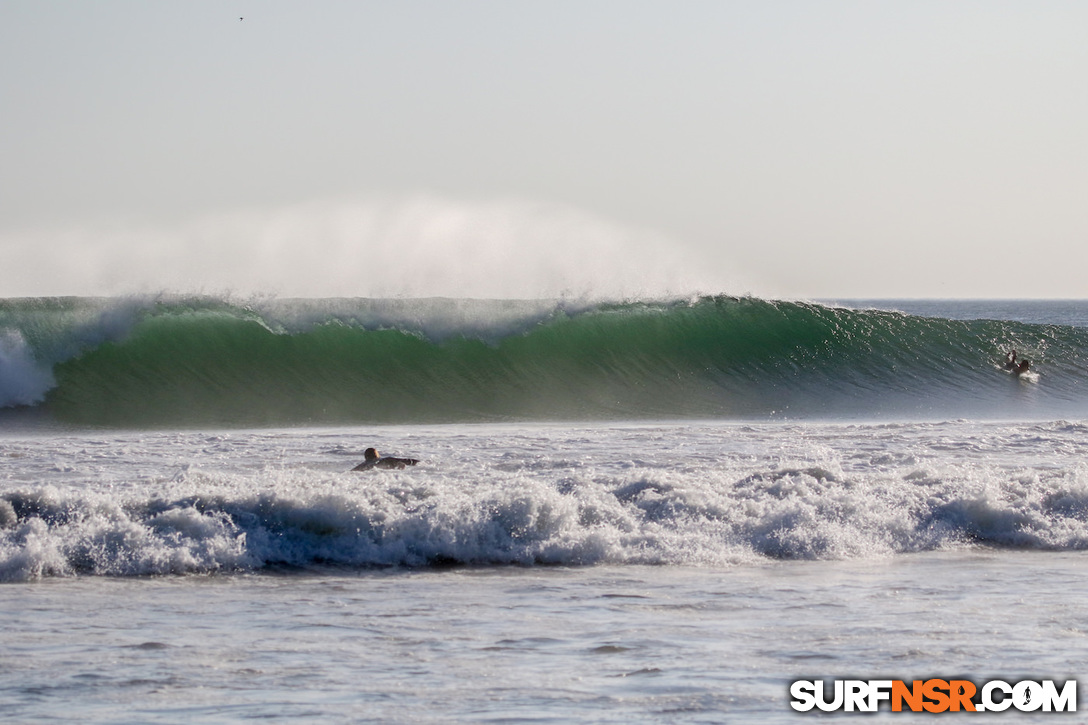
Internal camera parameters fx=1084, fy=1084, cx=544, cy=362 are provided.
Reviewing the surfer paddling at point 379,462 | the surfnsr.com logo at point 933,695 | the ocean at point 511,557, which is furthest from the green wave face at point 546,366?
the surfnsr.com logo at point 933,695

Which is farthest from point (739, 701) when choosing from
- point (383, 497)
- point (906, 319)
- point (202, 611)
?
point (906, 319)

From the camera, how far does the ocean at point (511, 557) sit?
4453 millimetres

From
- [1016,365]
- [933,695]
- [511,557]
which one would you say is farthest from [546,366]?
[933,695]

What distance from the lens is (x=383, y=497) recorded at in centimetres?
784

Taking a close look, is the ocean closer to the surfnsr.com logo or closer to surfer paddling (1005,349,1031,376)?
the surfnsr.com logo

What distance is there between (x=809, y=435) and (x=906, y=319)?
11177 millimetres

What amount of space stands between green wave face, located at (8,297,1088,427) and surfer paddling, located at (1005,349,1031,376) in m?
0.29

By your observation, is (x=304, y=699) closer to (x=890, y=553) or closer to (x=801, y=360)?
(x=890, y=553)

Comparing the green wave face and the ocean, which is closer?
the ocean

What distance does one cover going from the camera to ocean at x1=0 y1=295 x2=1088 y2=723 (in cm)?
445

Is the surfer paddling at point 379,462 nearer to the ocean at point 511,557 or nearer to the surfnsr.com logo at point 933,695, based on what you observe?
the ocean at point 511,557

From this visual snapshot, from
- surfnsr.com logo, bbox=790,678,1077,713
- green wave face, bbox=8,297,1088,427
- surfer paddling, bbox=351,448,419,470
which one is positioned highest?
green wave face, bbox=8,297,1088,427

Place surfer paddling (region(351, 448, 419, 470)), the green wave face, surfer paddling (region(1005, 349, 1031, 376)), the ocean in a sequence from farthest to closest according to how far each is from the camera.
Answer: surfer paddling (region(1005, 349, 1031, 376)) → the green wave face → surfer paddling (region(351, 448, 419, 470)) → the ocean

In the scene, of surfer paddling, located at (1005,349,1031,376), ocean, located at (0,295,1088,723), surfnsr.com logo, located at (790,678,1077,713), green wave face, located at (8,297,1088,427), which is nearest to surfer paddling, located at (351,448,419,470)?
ocean, located at (0,295,1088,723)
